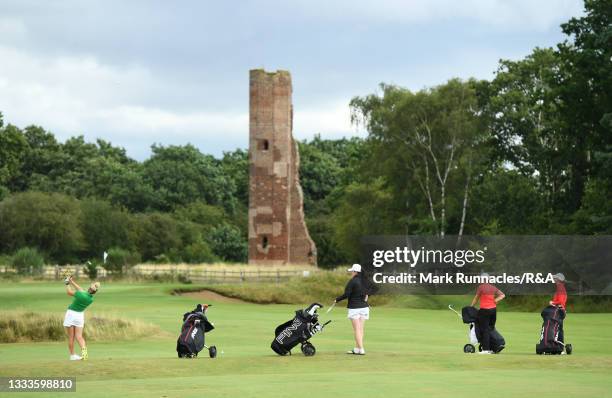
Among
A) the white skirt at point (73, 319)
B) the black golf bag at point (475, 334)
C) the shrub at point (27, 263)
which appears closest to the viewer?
the white skirt at point (73, 319)

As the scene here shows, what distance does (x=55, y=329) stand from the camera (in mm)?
31875

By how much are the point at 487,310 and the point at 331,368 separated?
4.31 m

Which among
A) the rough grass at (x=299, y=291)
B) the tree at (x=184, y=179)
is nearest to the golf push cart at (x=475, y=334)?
the rough grass at (x=299, y=291)

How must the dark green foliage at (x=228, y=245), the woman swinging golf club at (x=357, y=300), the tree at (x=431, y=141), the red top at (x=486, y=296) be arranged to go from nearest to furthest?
the woman swinging golf club at (x=357, y=300) → the red top at (x=486, y=296) → the tree at (x=431, y=141) → the dark green foliage at (x=228, y=245)

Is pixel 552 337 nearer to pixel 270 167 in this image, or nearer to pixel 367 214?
pixel 367 214

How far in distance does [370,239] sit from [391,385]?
52.5m

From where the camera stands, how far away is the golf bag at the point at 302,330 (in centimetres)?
2278

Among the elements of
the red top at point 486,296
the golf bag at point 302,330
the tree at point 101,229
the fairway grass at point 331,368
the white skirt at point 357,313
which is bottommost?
the fairway grass at point 331,368

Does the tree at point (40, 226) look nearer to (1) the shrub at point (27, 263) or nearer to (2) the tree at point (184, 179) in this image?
(1) the shrub at point (27, 263)

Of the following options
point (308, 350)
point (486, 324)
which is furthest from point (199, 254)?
point (308, 350)

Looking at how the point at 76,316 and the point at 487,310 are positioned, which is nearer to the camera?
the point at 76,316

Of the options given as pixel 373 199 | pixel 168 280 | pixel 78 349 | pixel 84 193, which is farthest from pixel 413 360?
pixel 84 193

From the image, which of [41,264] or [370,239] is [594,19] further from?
[41,264]

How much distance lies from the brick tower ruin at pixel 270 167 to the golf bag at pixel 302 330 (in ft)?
174
